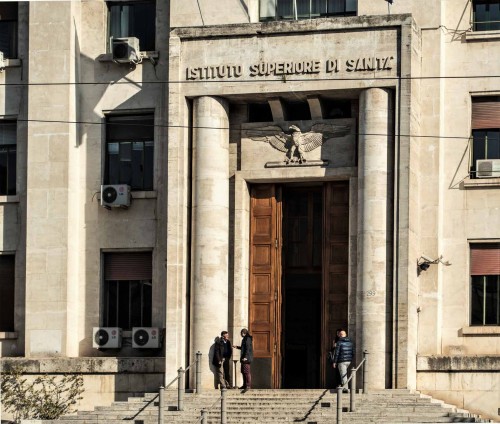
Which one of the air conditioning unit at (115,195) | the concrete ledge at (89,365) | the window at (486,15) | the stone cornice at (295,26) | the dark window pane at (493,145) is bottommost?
the concrete ledge at (89,365)

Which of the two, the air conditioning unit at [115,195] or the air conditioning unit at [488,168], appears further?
the air conditioning unit at [115,195]

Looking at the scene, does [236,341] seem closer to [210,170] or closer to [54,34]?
[210,170]

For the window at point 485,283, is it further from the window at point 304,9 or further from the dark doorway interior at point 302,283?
the window at point 304,9

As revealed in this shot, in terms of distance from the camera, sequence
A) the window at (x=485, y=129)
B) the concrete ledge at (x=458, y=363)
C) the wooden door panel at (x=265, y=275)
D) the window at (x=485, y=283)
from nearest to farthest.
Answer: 1. the concrete ledge at (x=458, y=363)
2. the window at (x=485, y=283)
3. the window at (x=485, y=129)
4. the wooden door panel at (x=265, y=275)

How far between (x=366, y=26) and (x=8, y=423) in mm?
13901

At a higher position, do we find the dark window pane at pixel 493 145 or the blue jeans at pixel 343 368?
the dark window pane at pixel 493 145

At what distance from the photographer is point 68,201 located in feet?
145

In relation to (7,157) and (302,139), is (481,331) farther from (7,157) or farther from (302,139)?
(7,157)

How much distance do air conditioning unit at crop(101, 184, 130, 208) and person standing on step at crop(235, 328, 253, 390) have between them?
5377 millimetres

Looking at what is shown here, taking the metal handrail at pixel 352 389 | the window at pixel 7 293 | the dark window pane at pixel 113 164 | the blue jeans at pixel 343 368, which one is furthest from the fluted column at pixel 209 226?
the window at pixel 7 293

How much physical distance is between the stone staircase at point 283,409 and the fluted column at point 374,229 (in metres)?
1.33

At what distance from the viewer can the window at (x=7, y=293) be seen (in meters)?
45.2

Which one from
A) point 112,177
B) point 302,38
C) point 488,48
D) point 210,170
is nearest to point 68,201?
point 112,177

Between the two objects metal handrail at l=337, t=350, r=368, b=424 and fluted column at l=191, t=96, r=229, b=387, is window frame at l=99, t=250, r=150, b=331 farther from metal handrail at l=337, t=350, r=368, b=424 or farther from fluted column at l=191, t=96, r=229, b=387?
metal handrail at l=337, t=350, r=368, b=424
